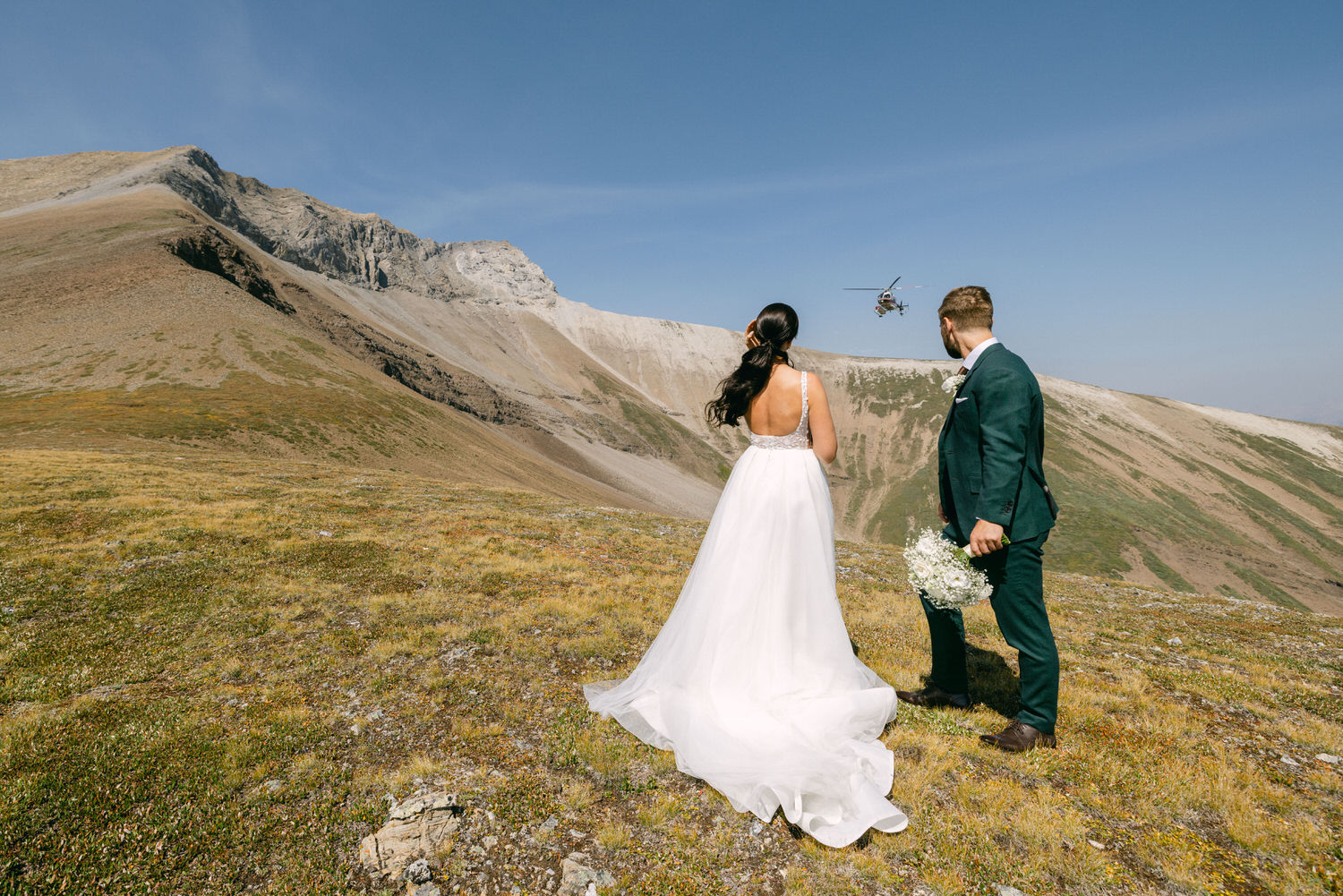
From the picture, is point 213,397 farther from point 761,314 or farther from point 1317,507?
point 1317,507

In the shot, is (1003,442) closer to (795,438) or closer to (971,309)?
(971,309)

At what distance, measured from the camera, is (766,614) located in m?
6.57

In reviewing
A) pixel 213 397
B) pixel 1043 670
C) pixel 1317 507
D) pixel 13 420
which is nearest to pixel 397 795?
pixel 1043 670

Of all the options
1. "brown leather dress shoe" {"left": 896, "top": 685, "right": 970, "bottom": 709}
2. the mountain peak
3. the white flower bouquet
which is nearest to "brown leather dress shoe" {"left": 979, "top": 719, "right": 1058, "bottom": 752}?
"brown leather dress shoe" {"left": 896, "top": 685, "right": 970, "bottom": 709}

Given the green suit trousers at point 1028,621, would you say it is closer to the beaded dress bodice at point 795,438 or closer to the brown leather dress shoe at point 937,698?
the brown leather dress shoe at point 937,698

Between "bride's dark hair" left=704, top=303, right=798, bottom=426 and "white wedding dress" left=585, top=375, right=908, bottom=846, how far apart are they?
535 millimetres

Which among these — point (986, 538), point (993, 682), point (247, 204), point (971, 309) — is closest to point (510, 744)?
point (986, 538)

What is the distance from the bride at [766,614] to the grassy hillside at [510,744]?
0.53m

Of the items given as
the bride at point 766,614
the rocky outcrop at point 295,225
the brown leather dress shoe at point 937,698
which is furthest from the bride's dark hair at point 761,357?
the rocky outcrop at point 295,225

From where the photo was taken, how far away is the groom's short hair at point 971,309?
6559 mm

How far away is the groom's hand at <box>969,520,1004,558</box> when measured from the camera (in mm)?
5816

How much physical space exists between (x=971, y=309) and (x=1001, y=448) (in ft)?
6.04

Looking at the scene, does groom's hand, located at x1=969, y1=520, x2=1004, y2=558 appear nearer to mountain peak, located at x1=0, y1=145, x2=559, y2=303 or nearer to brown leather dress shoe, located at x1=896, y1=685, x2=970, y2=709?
brown leather dress shoe, located at x1=896, y1=685, x2=970, y2=709

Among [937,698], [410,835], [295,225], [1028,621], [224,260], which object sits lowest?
[410,835]
